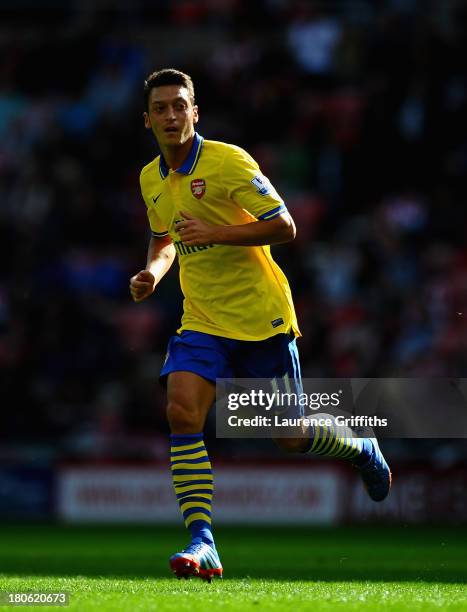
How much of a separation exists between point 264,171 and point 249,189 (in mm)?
10270

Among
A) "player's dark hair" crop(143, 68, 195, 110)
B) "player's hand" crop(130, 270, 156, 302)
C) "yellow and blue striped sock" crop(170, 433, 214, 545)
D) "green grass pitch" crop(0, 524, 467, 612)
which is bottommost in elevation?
"green grass pitch" crop(0, 524, 467, 612)

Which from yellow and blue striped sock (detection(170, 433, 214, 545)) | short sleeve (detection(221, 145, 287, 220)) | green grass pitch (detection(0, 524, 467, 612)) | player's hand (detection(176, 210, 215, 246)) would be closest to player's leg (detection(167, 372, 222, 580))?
yellow and blue striped sock (detection(170, 433, 214, 545))

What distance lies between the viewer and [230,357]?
7.48 metres

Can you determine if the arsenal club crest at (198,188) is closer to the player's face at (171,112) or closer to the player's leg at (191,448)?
the player's face at (171,112)

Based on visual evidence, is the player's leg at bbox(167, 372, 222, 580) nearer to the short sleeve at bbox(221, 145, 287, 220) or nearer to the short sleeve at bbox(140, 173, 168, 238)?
the short sleeve at bbox(221, 145, 287, 220)

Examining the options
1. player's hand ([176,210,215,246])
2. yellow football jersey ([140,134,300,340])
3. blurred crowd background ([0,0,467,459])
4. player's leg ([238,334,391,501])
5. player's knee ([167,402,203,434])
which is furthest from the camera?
blurred crowd background ([0,0,467,459])

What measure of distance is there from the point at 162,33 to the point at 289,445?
43.2 feet

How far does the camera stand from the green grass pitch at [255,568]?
6.03 metres

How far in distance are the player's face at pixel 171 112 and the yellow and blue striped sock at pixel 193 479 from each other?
1480 mm

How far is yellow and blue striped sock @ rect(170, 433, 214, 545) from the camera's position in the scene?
23.5ft

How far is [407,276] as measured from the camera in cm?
1594

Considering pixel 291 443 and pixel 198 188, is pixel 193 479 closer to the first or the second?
pixel 291 443

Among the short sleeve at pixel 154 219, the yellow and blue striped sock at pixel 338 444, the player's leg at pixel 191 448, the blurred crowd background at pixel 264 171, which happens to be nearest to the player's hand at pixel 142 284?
the player's leg at pixel 191 448

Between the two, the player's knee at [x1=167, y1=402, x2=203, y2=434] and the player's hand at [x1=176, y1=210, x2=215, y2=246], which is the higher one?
the player's hand at [x1=176, y1=210, x2=215, y2=246]
